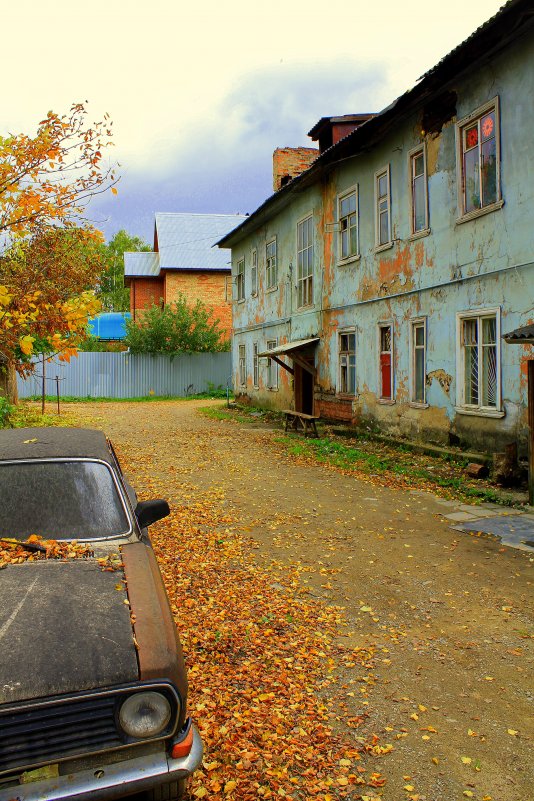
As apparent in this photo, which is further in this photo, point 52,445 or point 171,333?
point 171,333

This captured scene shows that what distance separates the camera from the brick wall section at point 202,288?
38.2 meters

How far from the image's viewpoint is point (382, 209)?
1409 cm

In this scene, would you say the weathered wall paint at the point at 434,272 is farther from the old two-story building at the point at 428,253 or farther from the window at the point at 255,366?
the window at the point at 255,366

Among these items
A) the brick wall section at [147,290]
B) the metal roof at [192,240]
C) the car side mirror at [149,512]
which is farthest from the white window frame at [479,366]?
the brick wall section at [147,290]

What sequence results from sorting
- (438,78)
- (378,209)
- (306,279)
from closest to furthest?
(438,78) < (378,209) < (306,279)

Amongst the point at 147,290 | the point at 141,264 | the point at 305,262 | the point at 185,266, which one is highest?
the point at 141,264

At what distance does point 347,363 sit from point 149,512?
12.5 meters

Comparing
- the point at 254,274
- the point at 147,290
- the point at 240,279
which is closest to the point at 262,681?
the point at 254,274

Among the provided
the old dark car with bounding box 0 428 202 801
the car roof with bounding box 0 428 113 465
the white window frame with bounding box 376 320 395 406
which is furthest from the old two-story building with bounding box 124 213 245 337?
the old dark car with bounding box 0 428 202 801

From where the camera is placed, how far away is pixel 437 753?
3094 mm

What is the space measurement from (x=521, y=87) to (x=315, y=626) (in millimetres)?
8876

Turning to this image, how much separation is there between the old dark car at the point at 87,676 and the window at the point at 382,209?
11.8 meters

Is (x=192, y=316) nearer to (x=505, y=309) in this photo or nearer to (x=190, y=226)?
(x=190, y=226)

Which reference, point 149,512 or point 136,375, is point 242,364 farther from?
point 149,512
